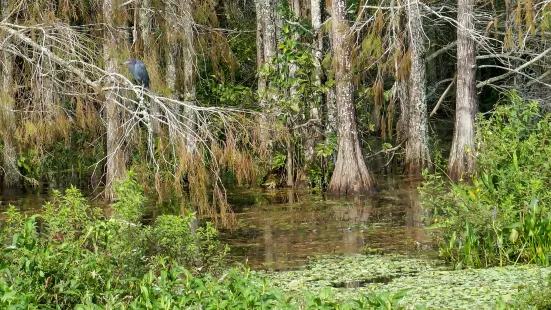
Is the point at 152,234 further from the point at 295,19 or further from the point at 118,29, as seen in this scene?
the point at 295,19

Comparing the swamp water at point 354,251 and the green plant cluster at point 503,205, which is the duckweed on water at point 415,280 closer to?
the swamp water at point 354,251

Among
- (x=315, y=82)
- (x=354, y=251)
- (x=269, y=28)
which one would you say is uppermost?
(x=269, y=28)

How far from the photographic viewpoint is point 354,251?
30.4ft

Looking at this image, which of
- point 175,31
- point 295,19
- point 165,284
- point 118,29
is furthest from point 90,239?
point 295,19

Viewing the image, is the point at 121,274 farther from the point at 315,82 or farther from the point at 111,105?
the point at 315,82

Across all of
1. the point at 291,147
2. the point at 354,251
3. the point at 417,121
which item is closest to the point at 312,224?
the point at 354,251

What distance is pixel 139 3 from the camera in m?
14.1

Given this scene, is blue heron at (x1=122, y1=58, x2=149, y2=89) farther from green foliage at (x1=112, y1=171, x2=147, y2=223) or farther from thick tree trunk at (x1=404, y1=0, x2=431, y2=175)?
thick tree trunk at (x1=404, y1=0, x2=431, y2=175)

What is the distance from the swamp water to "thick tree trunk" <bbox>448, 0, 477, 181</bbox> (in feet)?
3.20

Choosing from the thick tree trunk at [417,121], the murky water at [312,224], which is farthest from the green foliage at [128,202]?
the thick tree trunk at [417,121]

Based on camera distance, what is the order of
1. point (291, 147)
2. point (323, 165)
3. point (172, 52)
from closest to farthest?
1. point (323, 165)
2. point (291, 147)
3. point (172, 52)

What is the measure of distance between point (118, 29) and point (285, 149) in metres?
4.61

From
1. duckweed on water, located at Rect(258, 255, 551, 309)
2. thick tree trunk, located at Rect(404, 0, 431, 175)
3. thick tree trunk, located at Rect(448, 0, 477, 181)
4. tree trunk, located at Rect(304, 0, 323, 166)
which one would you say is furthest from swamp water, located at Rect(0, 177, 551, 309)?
thick tree trunk, located at Rect(404, 0, 431, 175)

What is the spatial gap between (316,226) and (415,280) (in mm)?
3557
